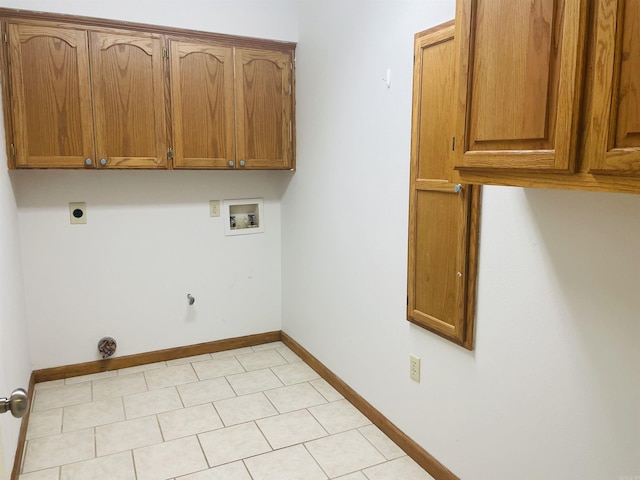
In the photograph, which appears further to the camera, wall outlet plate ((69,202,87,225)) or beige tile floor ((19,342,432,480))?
wall outlet plate ((69,202,87,225))

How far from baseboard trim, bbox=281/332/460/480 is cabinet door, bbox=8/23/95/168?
188cm

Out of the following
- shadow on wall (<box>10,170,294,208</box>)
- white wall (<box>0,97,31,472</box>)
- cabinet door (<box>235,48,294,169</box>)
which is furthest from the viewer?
cabinet door (<box>235,48,294,169</box>)

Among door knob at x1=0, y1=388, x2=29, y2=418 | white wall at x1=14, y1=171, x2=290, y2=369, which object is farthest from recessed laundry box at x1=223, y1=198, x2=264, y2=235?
door knob at x1=0, y1=388, x2=29, y2=418

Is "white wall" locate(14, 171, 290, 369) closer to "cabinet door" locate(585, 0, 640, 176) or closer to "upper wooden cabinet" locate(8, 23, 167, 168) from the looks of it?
"upper wooden cabinet" locate(8, 23, 167, 168)

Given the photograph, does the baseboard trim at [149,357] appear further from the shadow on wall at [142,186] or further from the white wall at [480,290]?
the shadow on wall at [142,186]

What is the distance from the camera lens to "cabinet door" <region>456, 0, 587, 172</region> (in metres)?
1.08

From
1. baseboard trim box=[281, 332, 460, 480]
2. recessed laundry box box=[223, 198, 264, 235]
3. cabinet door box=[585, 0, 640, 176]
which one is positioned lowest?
baseboard trim box=[281, 332, 460, 480]

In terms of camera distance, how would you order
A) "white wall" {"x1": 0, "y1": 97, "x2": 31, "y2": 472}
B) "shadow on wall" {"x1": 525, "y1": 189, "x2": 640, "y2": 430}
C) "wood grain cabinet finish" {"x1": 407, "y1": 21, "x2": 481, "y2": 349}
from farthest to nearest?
"white wall" {"x1": 0, "y1": 97, "x2": 31, "y2": 472} → "wood grain cabinet finish" {"x1": 407, "y1": 21, "x2": 481, "y2": 349} → "shadow on wall" {"x1": 525, "y1": 189, "x2": 640, "y2": 430}

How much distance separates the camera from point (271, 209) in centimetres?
359

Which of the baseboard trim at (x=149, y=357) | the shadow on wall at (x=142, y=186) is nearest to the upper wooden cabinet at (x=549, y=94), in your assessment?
the shadow on wall at (x=142, y=186)

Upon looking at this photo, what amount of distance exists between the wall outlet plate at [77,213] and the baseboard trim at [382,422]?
166 centimetres

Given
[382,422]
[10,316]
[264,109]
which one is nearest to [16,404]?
[10,316]

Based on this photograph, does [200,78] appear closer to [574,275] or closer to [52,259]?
[52,259]

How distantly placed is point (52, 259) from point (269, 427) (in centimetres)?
169
